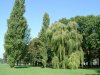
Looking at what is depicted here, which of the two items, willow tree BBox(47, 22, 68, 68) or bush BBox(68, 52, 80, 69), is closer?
bush BBox(68, 52, 80, 69)

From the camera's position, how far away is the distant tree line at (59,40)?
45.7 meters

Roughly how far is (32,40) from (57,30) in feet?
113

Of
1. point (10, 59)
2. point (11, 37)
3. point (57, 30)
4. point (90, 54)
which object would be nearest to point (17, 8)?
point (11, 37)

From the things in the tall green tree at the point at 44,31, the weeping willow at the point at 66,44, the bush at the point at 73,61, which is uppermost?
the tall green tree at the point at 44,31

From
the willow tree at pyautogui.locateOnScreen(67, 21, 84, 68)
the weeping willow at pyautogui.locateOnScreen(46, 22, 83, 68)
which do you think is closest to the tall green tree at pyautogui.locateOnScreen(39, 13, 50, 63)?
the weeping willow at pyautogui.locateOnScreen(46, 22, 83, 68)

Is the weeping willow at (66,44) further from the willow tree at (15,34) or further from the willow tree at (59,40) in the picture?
the willow tree at (15,34)

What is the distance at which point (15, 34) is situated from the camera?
5750 centimetres

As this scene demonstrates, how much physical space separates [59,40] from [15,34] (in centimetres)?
1463

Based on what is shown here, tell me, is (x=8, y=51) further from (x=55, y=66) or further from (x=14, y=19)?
(x=55, y=66)

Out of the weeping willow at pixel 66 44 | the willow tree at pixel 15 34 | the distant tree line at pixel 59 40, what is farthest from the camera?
the willow tree at pixel 15 34

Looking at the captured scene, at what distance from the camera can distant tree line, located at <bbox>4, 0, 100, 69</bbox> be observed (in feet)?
150

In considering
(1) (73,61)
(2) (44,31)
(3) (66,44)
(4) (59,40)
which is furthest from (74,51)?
(2) (44,31)

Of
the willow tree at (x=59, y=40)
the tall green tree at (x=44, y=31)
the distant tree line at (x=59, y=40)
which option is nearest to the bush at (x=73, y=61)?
the distant tree line at (x=59, y=40)

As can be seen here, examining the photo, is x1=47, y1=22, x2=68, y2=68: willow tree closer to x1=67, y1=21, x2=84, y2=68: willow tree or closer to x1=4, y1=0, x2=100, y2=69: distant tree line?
x1=4, y1=0, x2=100, y2=69: distant tree line
